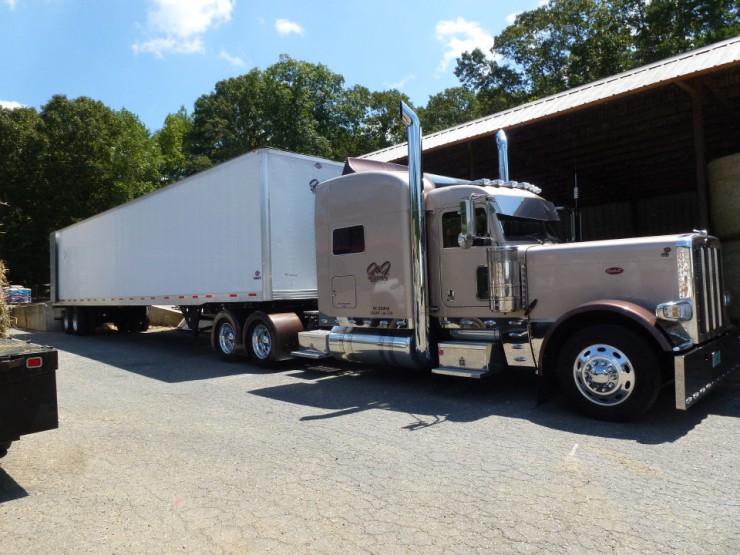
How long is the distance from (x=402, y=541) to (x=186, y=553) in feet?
3.97

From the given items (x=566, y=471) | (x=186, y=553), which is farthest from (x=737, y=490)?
(x=186, y=553)

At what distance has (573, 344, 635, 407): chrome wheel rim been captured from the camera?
5.28m

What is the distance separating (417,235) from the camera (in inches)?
271

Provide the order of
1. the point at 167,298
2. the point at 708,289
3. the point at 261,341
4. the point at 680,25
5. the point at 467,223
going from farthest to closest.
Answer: the point at 680,25 → the point at 167,298 → the point at 261,341 → the point at 467,223 → the point at 708,289

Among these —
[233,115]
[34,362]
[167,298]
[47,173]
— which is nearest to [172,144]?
[233,115]

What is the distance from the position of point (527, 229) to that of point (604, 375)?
2169 millimetres

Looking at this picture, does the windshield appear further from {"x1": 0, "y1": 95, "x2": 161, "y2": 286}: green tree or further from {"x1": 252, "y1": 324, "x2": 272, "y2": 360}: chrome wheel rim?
{"x1": 0, "y1": 95, "x2": 161, "y2": 286}: green tree

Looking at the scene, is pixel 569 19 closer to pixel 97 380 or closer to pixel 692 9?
pixel 692 9

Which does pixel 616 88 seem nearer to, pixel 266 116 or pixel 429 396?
pixel 429 396

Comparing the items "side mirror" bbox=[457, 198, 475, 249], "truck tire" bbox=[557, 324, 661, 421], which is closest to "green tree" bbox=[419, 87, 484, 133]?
"side mirror" bbox=[457, 198, 475, 249]

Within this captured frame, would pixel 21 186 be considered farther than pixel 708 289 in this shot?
Yes

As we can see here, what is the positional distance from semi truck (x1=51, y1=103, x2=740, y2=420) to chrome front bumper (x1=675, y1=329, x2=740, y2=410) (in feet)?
0.06

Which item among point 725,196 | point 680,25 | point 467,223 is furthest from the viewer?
point 680,25

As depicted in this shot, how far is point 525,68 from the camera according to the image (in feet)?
115
